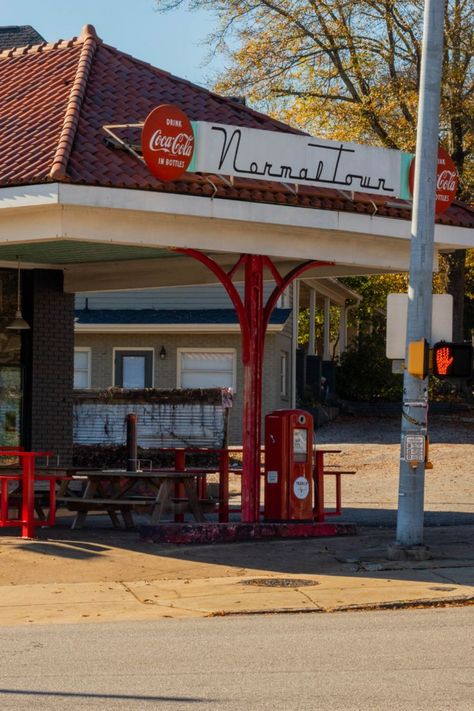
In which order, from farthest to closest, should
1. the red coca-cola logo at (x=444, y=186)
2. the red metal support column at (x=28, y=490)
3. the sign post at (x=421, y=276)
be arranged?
the red coca-cola logo at (x=444, y=186), the red metal support column at (x=28, y=490), the sign post at (x=421, y=276)

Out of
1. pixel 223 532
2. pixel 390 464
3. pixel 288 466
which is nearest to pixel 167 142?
pixel 288 466

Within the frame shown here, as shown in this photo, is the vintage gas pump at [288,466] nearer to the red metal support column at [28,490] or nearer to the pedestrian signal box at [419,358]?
the pedestrian signal box at [419,358]

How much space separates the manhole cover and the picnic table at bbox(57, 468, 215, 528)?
122 inches

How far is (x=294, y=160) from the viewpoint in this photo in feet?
52.9

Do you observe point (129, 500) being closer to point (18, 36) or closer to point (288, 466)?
point (288, 466)

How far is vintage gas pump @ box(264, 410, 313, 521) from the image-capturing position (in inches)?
667

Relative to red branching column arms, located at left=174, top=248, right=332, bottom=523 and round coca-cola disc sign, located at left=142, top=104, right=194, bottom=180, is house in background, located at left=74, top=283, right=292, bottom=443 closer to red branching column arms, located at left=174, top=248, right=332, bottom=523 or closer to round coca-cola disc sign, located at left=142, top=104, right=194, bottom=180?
red branching column arms, located at left=174, top=248, right=332, bottom=523

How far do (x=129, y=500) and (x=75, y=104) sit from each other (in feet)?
17.4

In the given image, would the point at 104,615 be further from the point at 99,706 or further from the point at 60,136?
the point at 60,136

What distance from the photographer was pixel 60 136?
15914mm

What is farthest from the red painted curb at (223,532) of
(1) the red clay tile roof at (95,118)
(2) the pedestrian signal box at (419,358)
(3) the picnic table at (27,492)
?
(1) the red clay tile roof at (95,118)

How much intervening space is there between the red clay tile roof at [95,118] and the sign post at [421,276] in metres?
2.01

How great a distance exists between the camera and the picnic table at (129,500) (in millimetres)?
16812

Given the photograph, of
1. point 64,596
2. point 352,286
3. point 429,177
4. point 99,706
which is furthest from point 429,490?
point 352,286
